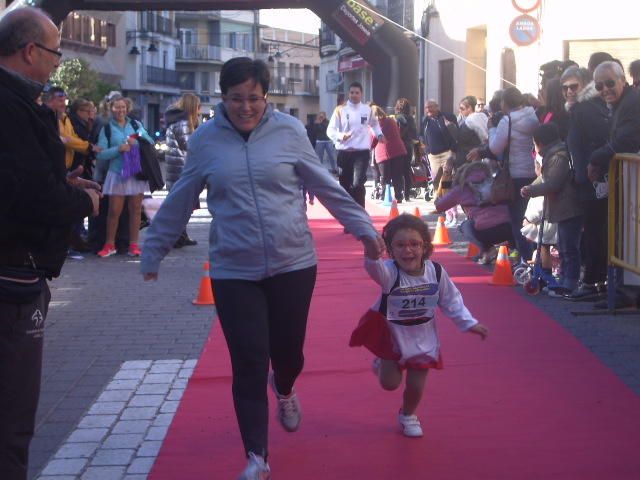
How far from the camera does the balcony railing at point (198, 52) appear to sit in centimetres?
10188

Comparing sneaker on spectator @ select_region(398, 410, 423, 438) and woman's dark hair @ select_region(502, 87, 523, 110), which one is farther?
woman's dark hair @ select_region(502, 87, 523, 110)

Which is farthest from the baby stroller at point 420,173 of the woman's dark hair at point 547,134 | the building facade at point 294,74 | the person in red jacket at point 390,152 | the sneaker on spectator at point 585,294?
the building facade at point 294,74

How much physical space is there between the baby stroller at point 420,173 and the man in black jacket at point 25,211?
18401mm

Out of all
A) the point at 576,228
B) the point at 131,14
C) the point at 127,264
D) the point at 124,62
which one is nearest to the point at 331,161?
the point at 127,264

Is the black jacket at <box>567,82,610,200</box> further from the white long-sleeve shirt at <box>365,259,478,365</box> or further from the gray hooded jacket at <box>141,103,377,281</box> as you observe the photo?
the gray hooded jacket at <box>141,103,377,281</box>

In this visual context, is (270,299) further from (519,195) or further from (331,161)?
(331,161)

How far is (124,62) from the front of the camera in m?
73.2

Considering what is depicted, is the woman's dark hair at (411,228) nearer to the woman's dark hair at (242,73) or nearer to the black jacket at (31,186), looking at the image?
the woman's dark hair at (242,73)

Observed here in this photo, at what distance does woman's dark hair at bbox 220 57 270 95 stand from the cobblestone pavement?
183 centimetres

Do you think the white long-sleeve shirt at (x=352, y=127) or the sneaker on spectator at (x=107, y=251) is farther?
the white long-sleeve shirt at (x=352, y=127)

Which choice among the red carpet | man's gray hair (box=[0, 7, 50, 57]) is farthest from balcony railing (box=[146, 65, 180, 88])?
man's gray hair (box=[0, 7, 50, 57])

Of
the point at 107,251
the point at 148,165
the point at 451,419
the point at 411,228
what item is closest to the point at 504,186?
the point at 148,165

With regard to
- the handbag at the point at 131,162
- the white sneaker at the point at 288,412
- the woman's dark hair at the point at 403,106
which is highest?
the woman's dark hair at the point at 403,106

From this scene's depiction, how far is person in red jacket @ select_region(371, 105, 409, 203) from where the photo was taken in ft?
63.2
